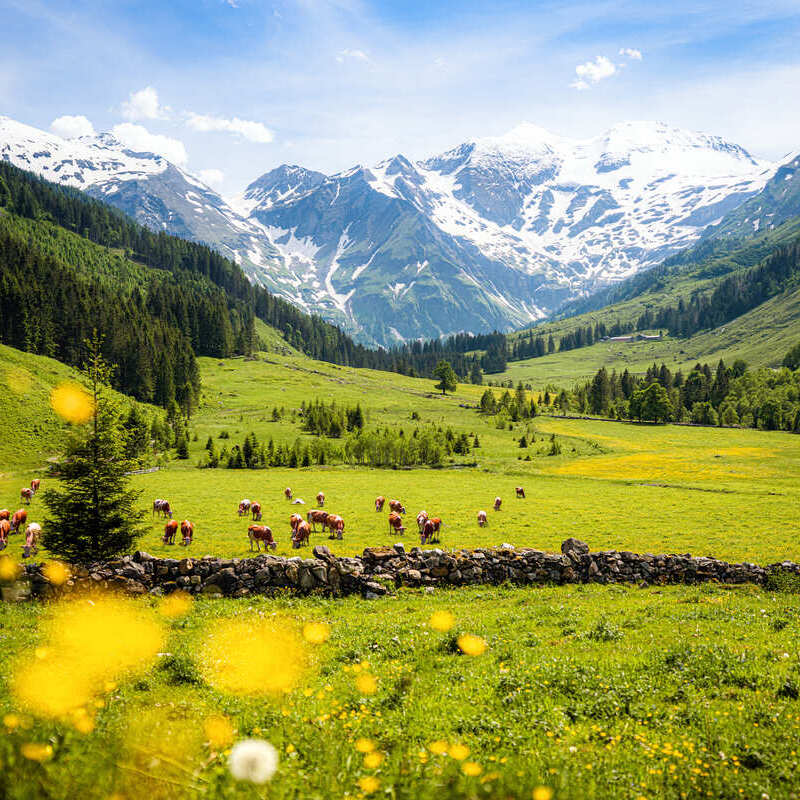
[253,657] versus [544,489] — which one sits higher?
[253,657]

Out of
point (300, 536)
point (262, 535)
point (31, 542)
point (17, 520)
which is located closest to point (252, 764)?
point (262, 535)

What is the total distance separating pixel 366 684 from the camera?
10.2 meters

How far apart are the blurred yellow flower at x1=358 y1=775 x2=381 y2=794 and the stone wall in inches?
498

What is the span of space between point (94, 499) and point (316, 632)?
44.6ft

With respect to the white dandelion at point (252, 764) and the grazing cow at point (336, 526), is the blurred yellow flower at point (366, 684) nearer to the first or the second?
the white dandelion at point (252, 764)

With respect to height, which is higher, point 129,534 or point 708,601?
point 129,534

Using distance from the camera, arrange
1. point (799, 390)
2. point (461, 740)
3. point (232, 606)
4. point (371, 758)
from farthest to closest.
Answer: point (799, 390)
point (232, 606)
point (461, 740)
point (371, 758)

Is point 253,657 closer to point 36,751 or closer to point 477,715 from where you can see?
point 477,715

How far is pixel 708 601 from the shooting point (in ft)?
59.7

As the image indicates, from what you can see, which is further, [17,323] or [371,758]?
[17,323]

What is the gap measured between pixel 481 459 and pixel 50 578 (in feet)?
240

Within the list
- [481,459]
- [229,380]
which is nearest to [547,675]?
[481,459]

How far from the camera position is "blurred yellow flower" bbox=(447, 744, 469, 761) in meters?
7.12

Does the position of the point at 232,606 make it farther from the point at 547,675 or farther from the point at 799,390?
the point at 799,390
